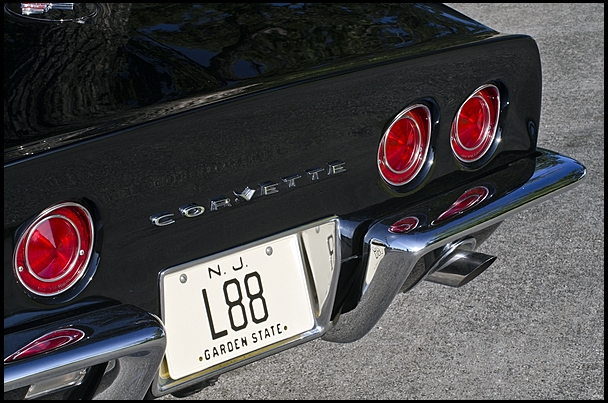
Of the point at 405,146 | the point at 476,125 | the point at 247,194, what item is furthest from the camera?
the point at 476,125

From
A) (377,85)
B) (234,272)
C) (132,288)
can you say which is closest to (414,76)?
(377,85)

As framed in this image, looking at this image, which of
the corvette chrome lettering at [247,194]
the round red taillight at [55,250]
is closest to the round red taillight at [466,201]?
the corvette chrome lettering at [247,194]

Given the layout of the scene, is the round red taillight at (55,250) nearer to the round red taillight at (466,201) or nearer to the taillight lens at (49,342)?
the taillight lens at (49,342)

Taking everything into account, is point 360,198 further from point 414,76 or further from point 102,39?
point 102,39

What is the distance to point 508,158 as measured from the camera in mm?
2678

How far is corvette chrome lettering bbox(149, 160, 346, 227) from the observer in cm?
198

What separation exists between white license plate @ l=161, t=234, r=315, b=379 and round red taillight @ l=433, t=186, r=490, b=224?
1.56 ft

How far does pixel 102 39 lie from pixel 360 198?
87cm

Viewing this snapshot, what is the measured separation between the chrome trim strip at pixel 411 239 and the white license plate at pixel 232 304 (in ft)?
0.75

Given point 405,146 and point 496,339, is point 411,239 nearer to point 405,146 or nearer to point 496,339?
point 405,146

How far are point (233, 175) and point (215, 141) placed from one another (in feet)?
0.33

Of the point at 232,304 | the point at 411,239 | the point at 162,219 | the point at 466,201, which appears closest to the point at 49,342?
the point at 162,219

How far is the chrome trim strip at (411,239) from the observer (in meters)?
2.29

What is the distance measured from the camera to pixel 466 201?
2467mm
